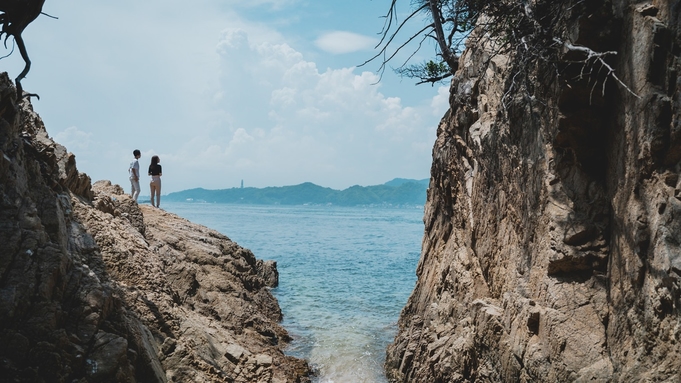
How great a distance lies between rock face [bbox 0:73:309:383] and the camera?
575 cm

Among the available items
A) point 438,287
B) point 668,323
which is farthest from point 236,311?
point 668,323

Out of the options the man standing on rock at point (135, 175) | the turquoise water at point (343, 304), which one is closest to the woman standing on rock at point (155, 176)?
the man standing on rock at point (135, 175)

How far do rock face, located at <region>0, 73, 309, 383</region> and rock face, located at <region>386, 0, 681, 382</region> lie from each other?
3.43m

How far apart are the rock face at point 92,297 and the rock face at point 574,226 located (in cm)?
343

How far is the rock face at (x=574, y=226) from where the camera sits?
5465 millimetres

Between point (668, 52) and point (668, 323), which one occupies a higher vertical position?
point (668, 52)

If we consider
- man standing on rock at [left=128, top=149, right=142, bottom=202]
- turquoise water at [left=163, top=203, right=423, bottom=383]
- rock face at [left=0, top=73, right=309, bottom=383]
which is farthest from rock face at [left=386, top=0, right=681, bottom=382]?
man standing on rock at [left=128, top=149, right=142, bottom=202]

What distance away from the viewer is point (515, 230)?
27.7ft

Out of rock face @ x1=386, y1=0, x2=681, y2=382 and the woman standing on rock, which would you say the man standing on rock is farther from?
rock face @ x1=386, y1=0, x2=681, y2=382

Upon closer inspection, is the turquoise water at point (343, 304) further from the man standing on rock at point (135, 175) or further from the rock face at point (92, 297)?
the man standing on rock at point (135, 175)

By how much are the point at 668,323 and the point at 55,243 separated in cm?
638

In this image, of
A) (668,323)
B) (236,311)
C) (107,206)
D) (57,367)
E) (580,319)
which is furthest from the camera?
(236,311)

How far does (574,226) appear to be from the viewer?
700 cm

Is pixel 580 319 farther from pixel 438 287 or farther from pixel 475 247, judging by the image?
pixel 438 287
